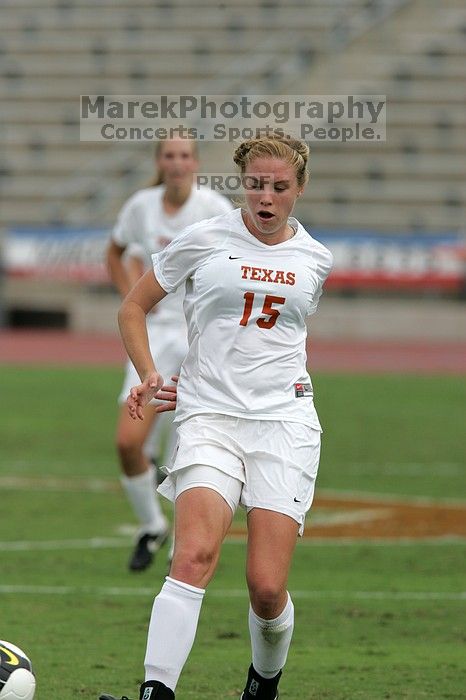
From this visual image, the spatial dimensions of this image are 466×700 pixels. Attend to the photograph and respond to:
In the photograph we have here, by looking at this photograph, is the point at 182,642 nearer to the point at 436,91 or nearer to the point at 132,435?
the point at 132,435

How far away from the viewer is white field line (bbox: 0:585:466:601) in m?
8.19

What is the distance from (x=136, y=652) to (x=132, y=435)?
2.45 metres

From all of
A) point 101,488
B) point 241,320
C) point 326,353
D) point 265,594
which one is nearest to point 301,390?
point 241,320

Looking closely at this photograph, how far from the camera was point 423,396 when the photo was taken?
20.6 m

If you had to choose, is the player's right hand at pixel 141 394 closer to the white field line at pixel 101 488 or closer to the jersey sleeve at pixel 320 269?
the jersey sleeve at pixel 320 269

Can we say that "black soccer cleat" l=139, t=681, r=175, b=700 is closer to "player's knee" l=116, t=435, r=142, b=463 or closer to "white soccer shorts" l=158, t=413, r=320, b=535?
"white soccer shorts" l=158, t=413, r=320, b=535

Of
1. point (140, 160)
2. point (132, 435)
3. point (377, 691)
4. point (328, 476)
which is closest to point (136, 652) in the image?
point (377, 691)

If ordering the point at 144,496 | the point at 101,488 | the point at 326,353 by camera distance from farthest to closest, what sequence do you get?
1. the point at 326,353
2. the point at 101,488
3. the point at 144,496

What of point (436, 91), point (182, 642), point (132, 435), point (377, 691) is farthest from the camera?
point (436, 91)

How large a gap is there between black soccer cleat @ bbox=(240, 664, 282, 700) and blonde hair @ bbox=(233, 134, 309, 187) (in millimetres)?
1831

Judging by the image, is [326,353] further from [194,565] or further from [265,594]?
[194,565]

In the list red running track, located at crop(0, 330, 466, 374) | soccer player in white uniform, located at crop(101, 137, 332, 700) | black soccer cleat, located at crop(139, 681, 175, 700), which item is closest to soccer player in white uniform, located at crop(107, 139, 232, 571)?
soccer player in white uniform, located at crop(101, 137, 332, 700)

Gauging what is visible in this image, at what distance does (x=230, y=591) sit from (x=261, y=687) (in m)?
2.83

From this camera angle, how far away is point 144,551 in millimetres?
9023
